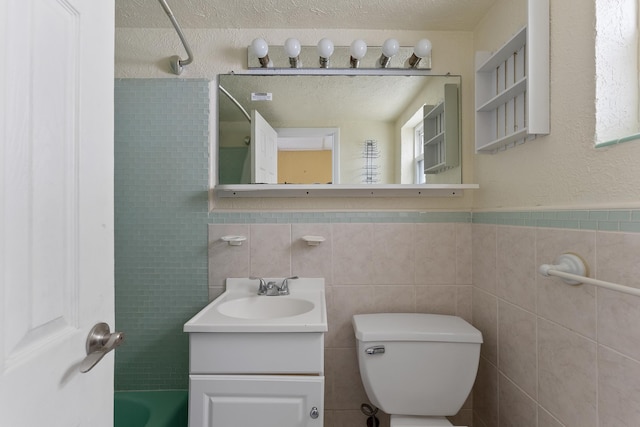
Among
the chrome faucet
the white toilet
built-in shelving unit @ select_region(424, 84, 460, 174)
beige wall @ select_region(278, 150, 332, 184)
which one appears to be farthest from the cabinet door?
built-in shelving unit @ select_region(424, 84, 460, 174)

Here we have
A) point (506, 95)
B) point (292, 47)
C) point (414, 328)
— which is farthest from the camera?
point (292, 47)

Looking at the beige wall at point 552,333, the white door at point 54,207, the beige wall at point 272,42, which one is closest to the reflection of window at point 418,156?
the beige wall at point 272,42

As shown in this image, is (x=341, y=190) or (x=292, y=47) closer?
(x=292, y=47)

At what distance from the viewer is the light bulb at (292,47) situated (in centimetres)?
145

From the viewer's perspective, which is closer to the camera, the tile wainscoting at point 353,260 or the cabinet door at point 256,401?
the cabinet door at point 256,401

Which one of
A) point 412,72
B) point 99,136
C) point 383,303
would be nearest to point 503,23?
point 412,72

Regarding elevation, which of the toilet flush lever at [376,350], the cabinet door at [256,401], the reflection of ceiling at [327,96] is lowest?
the cabinet door at [256,401]

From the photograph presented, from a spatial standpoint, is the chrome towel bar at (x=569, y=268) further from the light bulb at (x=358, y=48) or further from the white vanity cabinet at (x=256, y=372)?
the light bulb at (x=358, y=48)

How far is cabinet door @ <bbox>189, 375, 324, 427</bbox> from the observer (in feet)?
3.59

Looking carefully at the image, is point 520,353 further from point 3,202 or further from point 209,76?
point 209,76

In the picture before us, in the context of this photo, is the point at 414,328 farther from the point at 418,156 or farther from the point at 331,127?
the point at 331,127

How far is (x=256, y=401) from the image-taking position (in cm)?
110

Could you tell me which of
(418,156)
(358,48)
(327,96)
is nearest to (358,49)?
(358,48)

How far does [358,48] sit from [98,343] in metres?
1.47
